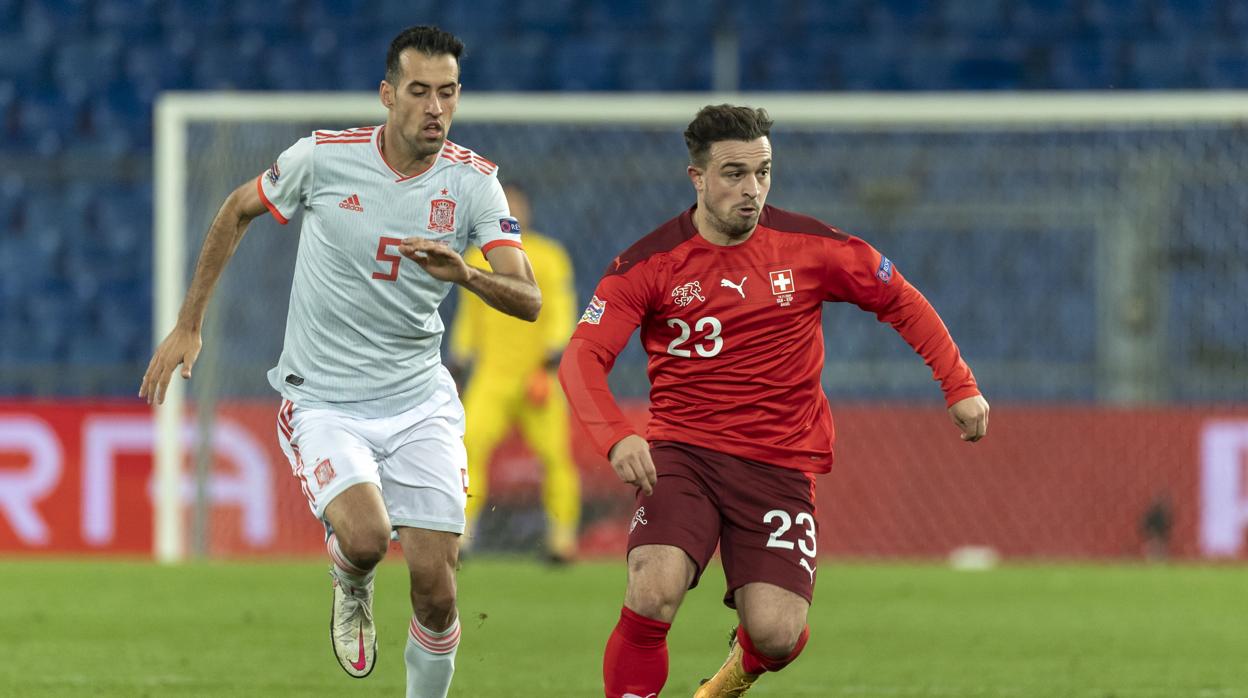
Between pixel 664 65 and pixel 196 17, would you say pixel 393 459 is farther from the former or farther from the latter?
pixel 196 17

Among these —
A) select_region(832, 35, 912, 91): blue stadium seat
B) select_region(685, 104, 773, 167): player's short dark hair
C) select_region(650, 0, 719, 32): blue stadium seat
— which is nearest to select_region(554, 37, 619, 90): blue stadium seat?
select_region(650, 0, 719, 32): blue stadium seat

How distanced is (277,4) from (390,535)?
36.0ft

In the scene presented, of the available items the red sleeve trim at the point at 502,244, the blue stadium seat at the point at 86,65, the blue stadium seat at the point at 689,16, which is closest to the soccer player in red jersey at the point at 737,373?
the red sleeve trim at the point at 502,244

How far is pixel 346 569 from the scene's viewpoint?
17.6 ft

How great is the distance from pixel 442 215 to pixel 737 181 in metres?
0.84

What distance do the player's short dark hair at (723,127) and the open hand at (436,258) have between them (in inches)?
33.4

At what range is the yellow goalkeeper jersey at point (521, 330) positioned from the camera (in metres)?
10.6

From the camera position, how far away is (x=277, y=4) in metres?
15.3

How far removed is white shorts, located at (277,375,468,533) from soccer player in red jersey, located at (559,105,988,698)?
544 mm

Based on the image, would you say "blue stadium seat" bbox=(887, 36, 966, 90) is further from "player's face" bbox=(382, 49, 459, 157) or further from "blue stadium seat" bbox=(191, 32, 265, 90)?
"player's face" bbox=(382, 49, 459, 157)

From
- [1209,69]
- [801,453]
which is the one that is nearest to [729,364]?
[801,453]


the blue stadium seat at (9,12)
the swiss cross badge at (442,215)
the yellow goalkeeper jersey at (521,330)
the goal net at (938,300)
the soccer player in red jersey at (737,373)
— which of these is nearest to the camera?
the soccer player in red jersey at (737,373)

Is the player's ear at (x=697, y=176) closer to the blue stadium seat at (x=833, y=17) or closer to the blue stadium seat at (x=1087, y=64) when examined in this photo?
the blue stadium seat at (x=833, y=17)

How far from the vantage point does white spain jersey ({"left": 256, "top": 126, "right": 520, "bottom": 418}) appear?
528cm
